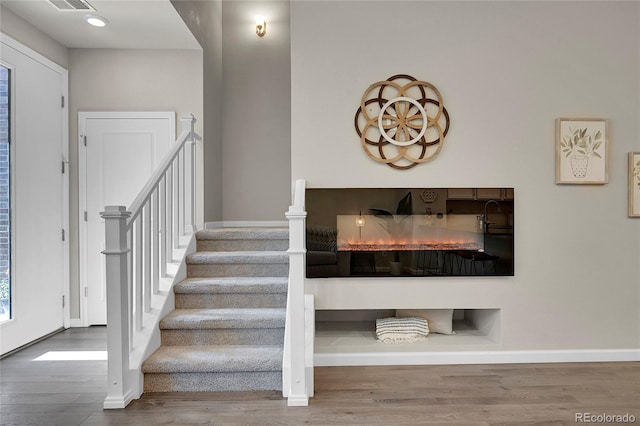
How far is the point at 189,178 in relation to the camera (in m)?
3.55

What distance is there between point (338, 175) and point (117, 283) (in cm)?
164

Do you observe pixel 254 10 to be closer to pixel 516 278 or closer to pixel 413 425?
pixel 516 278

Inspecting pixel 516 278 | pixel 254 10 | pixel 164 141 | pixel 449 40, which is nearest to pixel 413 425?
pixel 516 278

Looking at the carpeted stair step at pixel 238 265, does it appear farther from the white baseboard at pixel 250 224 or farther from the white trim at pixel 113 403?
the white baseboard at pixel 250 224

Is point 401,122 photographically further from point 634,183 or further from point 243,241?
point 634,183

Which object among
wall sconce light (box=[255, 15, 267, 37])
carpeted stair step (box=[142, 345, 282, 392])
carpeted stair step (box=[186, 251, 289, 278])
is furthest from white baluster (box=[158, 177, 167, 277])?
wall sconce light (box=[255, 15, 267, 37])

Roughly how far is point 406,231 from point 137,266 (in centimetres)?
185

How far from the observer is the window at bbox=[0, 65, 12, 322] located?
3.22 metres

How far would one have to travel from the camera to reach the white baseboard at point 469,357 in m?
3.09

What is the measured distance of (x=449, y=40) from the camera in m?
3.15

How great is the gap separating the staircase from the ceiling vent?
6.55ft

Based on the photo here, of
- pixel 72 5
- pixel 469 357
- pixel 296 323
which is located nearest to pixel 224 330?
pixel 296 323

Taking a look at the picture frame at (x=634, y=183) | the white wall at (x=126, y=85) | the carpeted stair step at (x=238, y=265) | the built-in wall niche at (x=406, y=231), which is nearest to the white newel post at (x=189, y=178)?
the carpeted stair step at (x=238, y=265)

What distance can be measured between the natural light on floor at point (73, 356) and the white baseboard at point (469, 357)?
161cm
